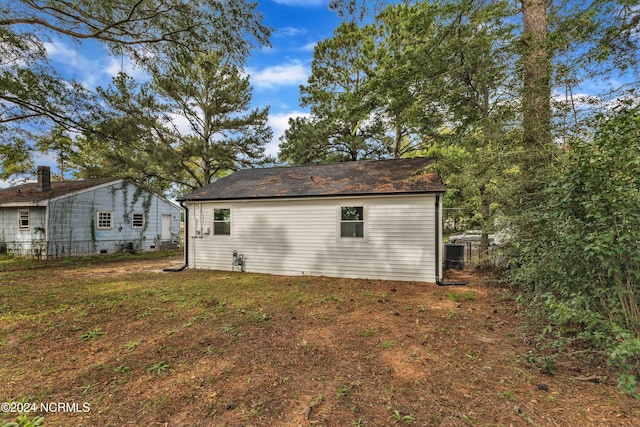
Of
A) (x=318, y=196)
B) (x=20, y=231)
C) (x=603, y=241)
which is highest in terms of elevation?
(x=318, y=196)

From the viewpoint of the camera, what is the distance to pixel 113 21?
6984mm

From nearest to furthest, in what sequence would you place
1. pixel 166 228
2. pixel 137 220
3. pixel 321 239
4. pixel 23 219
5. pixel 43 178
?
pixel 321 239
pixel 23 219
pixel 43 178
pixel 137 220
pixel 166 228

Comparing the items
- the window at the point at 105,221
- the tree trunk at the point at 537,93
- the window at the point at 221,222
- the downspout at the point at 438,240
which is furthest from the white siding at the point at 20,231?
the tree trunk at the point at 537,93

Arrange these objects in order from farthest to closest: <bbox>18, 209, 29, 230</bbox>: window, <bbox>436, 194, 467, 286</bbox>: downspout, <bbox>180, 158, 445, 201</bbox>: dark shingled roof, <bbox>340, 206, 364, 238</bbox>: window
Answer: <bbox>18, 209, 29, 230</bbox>: window
<bbox>340, 206, 364, 238</bbox>: window
<bbox>180, 158, 445, 201</bbox>: dark shingled roof
<bbox>436, 194, 467, 286</bbox>: downspout

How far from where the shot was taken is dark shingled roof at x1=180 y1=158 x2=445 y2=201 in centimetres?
789

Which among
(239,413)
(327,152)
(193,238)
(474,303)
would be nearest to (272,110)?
(327,152)

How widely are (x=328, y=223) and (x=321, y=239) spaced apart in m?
0.55

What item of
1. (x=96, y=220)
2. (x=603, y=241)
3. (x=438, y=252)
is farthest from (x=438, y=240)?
(x=96, y=220)

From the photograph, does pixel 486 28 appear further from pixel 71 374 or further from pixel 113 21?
pixel 71 374

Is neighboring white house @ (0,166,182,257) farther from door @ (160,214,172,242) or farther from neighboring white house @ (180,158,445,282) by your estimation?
neighboring white house @ (180,158,445,282)

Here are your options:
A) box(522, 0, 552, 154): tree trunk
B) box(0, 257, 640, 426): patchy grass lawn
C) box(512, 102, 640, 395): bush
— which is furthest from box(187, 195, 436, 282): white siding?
box(512, 102, 640, 395): bush

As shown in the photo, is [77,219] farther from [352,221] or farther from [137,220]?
[352,221]

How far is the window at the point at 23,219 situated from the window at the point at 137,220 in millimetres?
4133

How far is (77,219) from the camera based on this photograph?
13.0 metres
